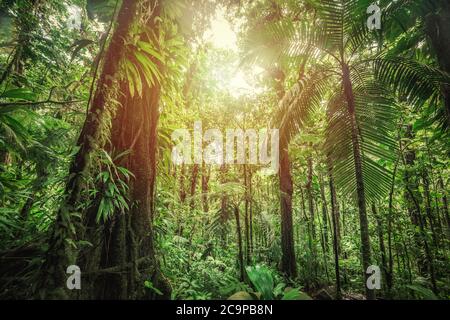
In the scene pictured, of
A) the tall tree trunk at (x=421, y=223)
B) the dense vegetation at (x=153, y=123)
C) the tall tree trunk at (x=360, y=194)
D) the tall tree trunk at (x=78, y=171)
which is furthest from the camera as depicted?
the tall tree trunk at (x=421, y=223)

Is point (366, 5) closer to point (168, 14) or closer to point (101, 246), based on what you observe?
point (168, 14)

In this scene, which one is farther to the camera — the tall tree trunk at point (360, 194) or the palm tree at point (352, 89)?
the palm tree at point (352, 89)

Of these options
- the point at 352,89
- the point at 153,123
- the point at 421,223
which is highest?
the point at 352,89

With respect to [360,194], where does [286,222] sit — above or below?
below

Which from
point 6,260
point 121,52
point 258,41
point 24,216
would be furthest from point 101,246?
point 258,41

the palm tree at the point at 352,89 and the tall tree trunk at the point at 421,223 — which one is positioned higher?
the palm tree at the point at 352,89

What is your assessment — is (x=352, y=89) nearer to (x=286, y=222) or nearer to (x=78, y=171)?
(x=286, y=222)

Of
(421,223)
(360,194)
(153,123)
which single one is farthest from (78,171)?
(421,223)

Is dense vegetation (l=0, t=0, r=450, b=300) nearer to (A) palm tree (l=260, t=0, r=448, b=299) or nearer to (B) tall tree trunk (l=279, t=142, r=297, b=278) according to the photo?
(A) palm tree (l=260, t=0, r=448, b=299)

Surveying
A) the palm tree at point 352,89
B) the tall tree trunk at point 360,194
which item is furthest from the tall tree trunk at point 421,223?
the tall tree trunk at point 360,194

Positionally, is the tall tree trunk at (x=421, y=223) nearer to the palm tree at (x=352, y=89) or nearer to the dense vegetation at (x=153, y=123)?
the dense vegetation at (x=153, y=123)

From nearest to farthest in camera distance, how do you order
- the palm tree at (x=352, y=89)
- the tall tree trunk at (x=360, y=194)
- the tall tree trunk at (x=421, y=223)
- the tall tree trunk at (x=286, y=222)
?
the tall tree trunk at (x=360, y=194)
the palm tree at (x=352, y=89)
the tall tree trunk at (x=421, y=223)
the tall tree trunk at (x=286, y=222)
